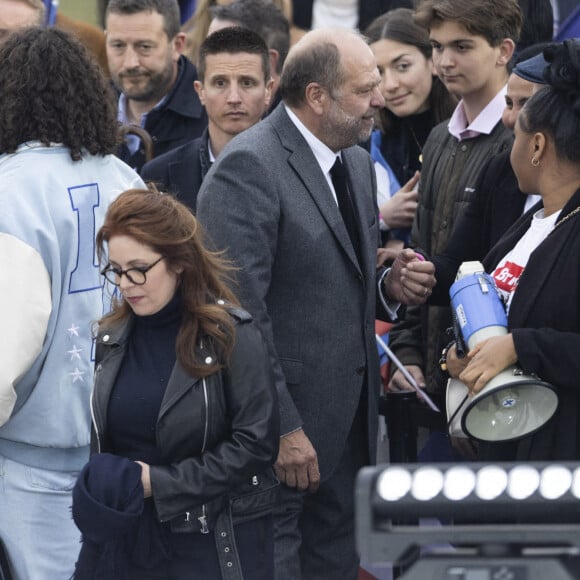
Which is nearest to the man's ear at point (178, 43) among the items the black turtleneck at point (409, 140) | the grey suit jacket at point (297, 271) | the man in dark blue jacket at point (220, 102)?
the man in dark blue jacket at point (220, 102)

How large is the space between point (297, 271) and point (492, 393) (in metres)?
0.99

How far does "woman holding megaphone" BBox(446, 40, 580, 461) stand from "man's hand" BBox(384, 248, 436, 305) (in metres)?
0.53

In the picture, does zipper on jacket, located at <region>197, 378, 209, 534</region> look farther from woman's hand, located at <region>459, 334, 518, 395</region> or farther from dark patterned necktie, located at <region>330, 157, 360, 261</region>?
dark patterned necktie, located at <region>330, 157, 360, 261</region>

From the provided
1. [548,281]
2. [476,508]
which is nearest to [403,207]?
[548,281]

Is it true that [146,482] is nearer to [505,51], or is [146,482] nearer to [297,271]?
[297,271]

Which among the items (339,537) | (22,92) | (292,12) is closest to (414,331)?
(339,537)

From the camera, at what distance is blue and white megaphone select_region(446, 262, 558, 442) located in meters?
3.51

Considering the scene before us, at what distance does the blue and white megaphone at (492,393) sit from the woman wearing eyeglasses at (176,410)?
59cm

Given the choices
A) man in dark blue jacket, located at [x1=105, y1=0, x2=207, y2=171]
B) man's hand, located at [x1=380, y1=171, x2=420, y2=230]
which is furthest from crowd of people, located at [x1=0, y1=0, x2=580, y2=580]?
man in dark blue jacket, located at [x1=105, y1=0, x2=207, y2=171]

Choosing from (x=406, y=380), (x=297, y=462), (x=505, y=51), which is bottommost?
(x=406, y=380)

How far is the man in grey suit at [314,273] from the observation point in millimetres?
4180

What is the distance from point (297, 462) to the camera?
418 centimetres

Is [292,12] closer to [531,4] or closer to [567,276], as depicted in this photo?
[531,4]

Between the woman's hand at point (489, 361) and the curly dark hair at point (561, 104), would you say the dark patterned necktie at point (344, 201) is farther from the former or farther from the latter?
the woman's hand at point (489, 361)
